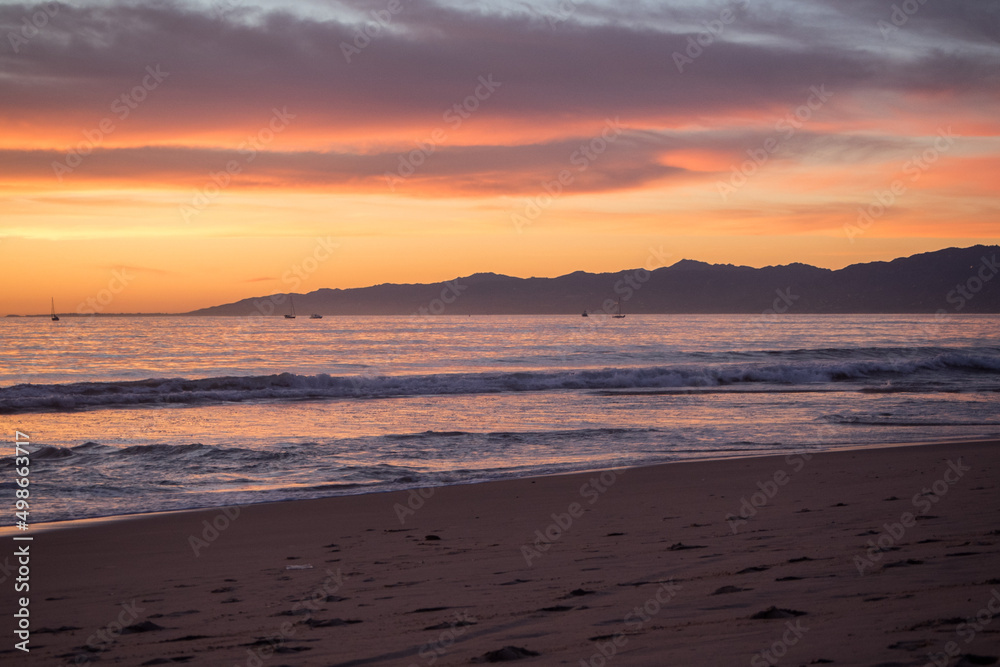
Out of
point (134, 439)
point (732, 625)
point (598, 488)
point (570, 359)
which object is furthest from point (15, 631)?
point (570, 359)

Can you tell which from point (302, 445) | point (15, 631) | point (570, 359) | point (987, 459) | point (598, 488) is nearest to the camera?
point (15, 631)

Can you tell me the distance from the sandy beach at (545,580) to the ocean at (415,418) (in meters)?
2.70

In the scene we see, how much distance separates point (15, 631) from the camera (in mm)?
5613

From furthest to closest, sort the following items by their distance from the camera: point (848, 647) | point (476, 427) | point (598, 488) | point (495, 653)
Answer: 1. point (476, 427)
2. point (598, 488)
3. point (495, 653)
4. point (848, 647)

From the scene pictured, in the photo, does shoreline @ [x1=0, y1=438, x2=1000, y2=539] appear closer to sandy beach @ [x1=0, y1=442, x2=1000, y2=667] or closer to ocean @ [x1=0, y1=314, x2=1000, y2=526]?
ocean @ [x1=0, y1=314, x2=1000, y2=526]

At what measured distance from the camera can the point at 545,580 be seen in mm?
6176

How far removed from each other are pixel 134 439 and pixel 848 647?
17364 mm

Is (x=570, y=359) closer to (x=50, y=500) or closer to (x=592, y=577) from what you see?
(x=50, y=500)

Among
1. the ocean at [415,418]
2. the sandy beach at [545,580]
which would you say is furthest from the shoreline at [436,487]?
the sandy beach at [545,580]

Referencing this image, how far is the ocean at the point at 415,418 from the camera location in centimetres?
1320

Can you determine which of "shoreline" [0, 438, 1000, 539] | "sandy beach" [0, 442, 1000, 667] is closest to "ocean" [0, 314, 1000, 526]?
"shoreline" [0, 438, 1000, 539]

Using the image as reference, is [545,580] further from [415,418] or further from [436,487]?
[415,418]

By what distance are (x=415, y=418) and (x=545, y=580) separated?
16673 mm

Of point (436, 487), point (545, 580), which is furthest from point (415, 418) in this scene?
point (545, 580)
